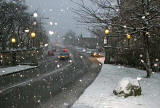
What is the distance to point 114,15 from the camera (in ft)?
38.7

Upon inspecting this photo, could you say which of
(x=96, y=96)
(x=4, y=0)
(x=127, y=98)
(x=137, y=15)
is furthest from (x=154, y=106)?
(x=4, y=0)

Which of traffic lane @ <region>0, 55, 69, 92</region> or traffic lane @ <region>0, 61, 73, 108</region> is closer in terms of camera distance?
traffic lane @ <region>0, 61, 73, 108</region>

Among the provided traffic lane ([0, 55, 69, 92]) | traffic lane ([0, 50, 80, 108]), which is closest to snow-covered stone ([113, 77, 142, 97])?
traffic lane ([0, 50, 80, 108])

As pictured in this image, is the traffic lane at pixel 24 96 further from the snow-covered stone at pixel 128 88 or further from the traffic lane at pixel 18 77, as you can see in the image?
the snow-covered stone at pixel 128 88

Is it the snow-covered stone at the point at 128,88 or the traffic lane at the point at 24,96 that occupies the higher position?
the snow-covered stone at the point at 128,88

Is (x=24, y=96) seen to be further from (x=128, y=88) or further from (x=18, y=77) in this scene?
(x=18, y=77)

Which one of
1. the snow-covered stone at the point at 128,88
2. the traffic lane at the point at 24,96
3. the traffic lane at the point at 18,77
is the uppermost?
the snow-covered stone at the point at 128,88

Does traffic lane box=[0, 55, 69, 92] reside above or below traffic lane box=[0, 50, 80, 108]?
below

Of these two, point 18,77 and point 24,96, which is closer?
point 24,96

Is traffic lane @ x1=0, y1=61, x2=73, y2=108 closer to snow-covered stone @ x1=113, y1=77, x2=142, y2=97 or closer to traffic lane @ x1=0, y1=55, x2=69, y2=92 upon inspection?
traffic lane @ x1=0, y1=55, x2=69, y2=92

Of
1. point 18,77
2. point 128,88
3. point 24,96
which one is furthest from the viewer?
point 18,77

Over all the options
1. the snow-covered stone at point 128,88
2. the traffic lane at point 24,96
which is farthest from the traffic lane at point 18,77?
the snow-covered stone at point 128,88

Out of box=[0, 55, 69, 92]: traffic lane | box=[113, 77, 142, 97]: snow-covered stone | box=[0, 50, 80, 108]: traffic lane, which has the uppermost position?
box=[113, 77, 142, 97]: snow-covered stone

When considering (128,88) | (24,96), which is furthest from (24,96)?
(128,88)
